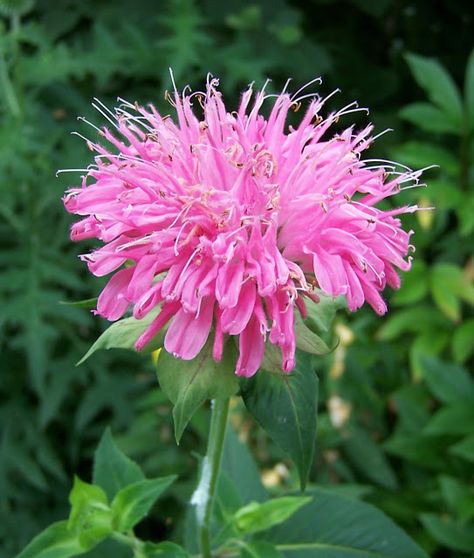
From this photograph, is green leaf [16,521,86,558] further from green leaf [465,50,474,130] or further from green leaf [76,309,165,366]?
green leaf [465,50,474,130]

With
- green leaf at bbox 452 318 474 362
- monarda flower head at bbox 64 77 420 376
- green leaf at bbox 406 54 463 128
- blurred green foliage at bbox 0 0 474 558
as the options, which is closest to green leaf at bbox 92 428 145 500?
monarda flower head at bbox 64 77 420 376

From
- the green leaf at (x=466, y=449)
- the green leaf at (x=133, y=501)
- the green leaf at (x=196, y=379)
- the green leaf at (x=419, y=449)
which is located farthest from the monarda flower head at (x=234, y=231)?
the green leaf at (x=419, y=449)

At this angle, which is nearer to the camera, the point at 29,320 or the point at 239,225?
the point at 239,225

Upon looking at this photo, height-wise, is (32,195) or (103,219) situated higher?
(32,195)

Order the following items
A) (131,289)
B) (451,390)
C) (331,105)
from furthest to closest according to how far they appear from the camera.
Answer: (331,105) → (451,390) → (131,289)

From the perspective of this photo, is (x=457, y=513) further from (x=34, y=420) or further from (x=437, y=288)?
(x=34, y=420)

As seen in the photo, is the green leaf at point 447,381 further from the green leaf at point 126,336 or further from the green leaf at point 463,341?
the green leaf at point 126,336

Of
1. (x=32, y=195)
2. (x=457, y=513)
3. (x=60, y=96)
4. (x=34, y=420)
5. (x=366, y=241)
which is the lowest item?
(x=457, y=513)

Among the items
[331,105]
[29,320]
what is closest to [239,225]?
[29,320]
